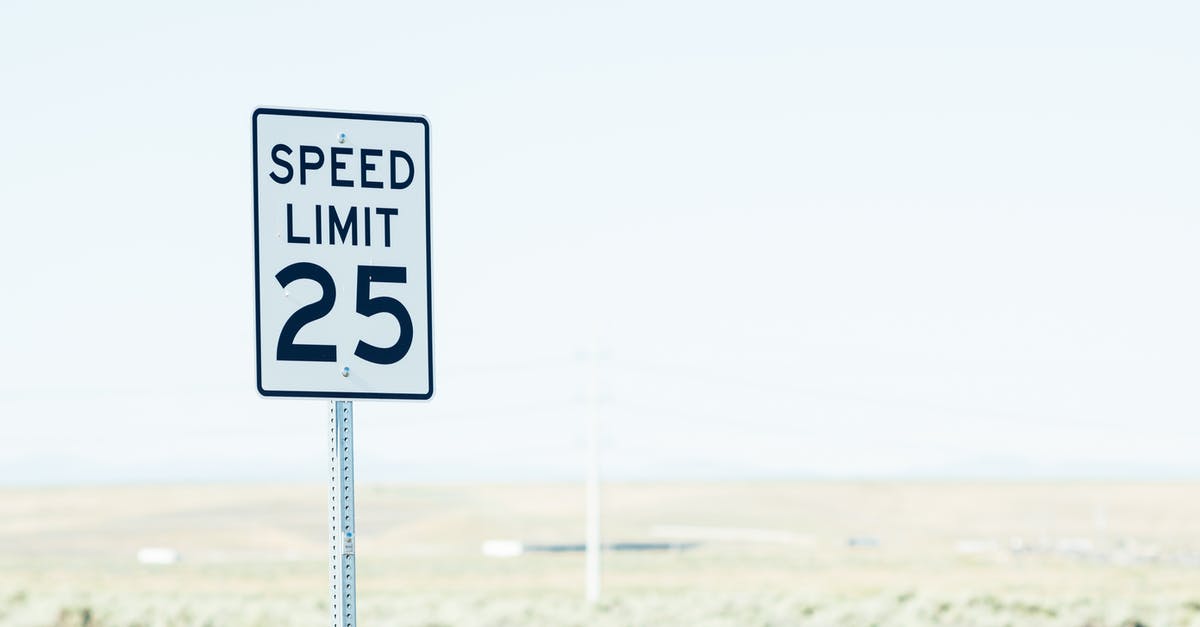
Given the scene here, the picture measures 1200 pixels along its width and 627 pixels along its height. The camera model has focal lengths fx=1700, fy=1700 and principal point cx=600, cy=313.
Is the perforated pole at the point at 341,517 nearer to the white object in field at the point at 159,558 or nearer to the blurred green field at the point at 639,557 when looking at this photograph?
the blurred green field at the point at 639,557

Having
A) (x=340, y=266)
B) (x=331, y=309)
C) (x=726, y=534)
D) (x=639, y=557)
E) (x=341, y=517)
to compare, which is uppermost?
(x=340, y=266)

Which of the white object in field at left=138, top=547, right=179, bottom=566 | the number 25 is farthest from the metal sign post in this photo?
the white object in field at left=138, top=547, right=179, bottom=566

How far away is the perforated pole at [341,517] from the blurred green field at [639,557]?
50.8 ft

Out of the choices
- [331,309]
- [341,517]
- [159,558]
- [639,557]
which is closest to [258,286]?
[331,309]

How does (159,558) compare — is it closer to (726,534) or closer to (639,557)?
(639,557)

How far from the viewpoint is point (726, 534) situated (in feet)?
339

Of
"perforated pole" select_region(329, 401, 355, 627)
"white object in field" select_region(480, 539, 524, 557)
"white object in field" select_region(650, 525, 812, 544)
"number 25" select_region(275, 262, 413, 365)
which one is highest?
"number 25" select_region(275, 262, 413, 365)

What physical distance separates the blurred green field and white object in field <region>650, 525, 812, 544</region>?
0.43 metres

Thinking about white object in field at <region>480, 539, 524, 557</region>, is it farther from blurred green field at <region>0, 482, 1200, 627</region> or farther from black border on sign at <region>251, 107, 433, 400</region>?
black border on sign at <region>251, 107, 433, 400</region>

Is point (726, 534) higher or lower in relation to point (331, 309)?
lower

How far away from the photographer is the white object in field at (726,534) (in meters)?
94.8

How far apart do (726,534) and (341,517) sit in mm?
100058

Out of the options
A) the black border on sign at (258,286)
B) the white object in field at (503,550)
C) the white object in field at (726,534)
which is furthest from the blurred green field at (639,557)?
the black border on sign at (258,286)

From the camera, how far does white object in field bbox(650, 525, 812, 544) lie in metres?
94.8
